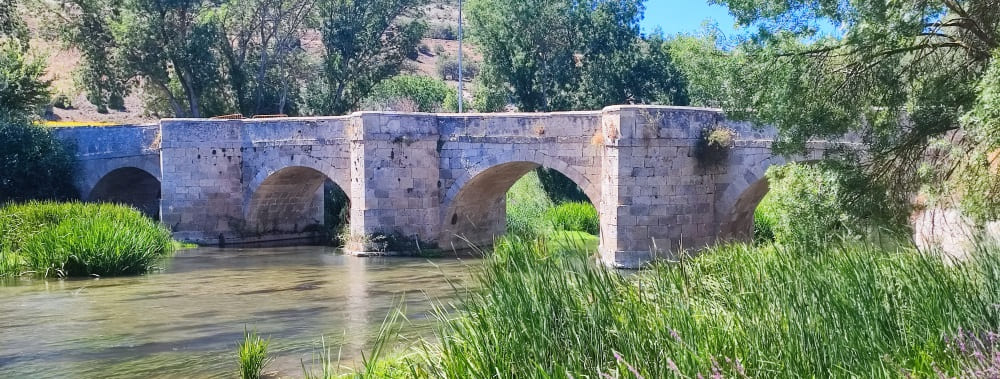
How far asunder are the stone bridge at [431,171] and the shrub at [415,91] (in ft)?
40.7

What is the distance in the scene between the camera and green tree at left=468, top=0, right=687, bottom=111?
35.2 metres

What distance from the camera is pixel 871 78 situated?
1073 cm

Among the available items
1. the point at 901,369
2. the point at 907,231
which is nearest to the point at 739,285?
the point at 901,369

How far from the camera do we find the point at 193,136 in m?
25.0

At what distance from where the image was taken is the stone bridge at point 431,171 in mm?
18906

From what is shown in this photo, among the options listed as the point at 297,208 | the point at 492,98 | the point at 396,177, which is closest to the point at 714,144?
the point at 396,177

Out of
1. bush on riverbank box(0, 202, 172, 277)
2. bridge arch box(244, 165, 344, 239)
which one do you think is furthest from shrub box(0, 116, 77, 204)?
bush on riverbank box(0, 202, 172, 277)

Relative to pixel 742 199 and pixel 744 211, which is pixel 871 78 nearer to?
pixel 742 199

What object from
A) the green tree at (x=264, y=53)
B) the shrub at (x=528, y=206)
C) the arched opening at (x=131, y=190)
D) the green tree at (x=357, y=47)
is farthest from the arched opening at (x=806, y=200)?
the green tree at (x=264, y=53)

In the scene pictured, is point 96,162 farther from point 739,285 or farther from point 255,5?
point 739,285

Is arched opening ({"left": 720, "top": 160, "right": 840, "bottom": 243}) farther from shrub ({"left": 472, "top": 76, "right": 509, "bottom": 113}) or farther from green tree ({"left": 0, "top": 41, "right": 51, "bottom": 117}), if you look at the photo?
shrub ({"left": 472, "top": 76, "right": 509, "bottom": 113})

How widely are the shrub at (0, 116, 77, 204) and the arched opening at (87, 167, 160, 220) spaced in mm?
1184

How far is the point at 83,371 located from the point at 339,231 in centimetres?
1530

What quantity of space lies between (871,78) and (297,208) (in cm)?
1907
